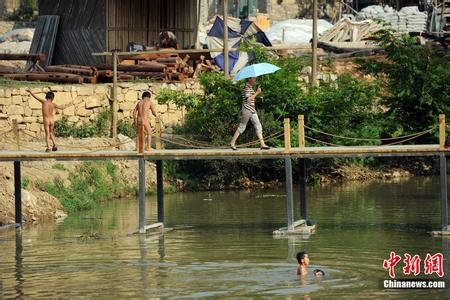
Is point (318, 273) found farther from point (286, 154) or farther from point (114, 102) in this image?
point (114, 102)

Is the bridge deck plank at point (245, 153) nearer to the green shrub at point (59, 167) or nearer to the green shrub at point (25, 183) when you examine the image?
the green shrub at point (25, 183)

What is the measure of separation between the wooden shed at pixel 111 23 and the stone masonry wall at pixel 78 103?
351cm

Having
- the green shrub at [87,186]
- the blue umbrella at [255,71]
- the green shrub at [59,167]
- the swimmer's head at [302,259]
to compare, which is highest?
the blue umbrella at [255,71]

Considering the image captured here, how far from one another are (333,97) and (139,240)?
36.7 feet

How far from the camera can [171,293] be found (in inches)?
799

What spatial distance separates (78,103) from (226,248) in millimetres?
11447

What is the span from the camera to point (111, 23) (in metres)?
39.7

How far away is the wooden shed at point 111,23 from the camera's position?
39625mm

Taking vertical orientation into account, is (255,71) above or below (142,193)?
above

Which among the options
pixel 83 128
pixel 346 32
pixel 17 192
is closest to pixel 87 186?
pixel 83 128

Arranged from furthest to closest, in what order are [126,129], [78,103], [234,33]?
[234,33], [126,129], [78,103]

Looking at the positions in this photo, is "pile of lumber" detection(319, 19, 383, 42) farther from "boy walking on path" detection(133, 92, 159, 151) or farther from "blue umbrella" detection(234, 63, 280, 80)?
"blue umbrella" detection(234, 63, 280, 80)

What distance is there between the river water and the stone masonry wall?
11.7ft

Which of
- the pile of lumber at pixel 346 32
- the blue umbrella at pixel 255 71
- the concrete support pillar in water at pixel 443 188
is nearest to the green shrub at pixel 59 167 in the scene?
the blue umbrella at pixel 255 71
